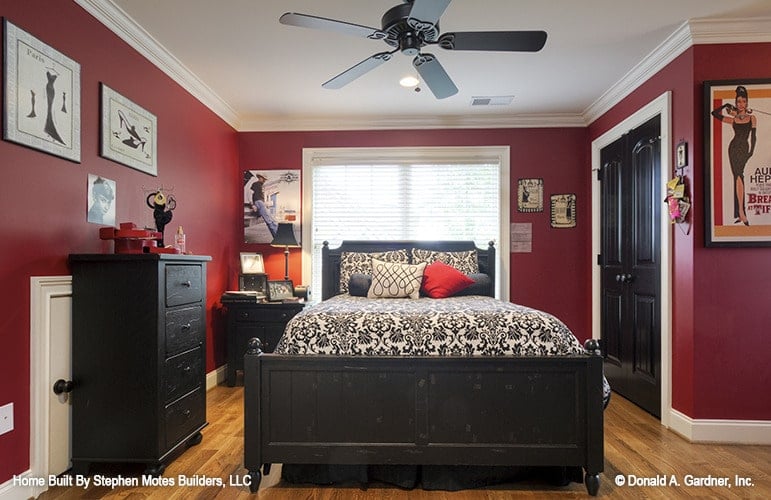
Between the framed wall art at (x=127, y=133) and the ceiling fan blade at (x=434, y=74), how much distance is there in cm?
177

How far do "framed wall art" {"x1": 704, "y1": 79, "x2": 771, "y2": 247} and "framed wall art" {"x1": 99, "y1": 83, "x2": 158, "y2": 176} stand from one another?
354 cm

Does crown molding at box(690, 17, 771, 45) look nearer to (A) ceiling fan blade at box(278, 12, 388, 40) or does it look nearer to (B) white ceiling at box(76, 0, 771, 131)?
(B) white ceiling at box(76, 0, 771, 131)

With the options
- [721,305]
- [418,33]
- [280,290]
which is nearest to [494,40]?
[418,33]

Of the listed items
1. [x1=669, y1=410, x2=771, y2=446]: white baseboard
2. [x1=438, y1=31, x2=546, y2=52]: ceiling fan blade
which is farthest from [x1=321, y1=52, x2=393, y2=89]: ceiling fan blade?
[x1=669, y1=410, x2=771, y2=446]: white baseboard

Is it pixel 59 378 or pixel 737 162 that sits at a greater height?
pixel 737 162

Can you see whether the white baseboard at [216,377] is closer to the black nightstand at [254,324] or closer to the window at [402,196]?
the black nightstand at [254,324]

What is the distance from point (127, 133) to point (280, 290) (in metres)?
1.88

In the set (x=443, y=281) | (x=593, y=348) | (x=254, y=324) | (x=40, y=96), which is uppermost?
(x=40, y=96)

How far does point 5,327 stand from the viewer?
78.2 inches

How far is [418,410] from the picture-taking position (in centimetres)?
215

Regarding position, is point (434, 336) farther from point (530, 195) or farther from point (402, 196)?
point (530, 195)

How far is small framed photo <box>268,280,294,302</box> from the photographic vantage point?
4.20 meters

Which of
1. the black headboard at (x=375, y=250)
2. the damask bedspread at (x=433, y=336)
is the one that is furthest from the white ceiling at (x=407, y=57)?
the damask bedspread at (x=433, y=336)

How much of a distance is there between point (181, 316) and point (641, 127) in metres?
3.44
